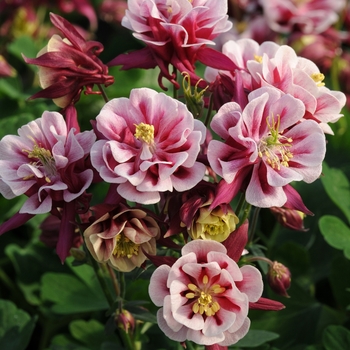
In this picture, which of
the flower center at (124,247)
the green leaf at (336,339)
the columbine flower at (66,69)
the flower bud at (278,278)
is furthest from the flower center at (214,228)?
the green leaf at (336,339)

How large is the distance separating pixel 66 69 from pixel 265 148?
0.38 m

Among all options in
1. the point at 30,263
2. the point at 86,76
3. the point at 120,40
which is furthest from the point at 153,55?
the point at 120,40

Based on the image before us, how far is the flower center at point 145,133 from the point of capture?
0.92 meters

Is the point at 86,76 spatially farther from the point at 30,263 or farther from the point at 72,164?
the point at 30,263

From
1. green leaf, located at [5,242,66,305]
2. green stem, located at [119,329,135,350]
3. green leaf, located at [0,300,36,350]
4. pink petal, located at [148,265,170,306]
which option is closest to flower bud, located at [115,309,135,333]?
green stem, located at [119,329,135,350]

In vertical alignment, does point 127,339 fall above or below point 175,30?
below

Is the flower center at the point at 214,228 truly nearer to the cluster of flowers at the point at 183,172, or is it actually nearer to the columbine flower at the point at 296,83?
the cluster of flowers at the point at 183,172

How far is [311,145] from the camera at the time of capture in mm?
943

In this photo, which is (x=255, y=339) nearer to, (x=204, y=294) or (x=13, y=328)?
(x=204, y=294)

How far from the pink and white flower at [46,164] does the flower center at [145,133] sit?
3.3 inches

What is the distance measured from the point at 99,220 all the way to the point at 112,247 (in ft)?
0.16

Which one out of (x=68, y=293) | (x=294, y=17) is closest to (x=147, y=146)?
(x=68, y=293)

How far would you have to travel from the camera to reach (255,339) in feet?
4.06

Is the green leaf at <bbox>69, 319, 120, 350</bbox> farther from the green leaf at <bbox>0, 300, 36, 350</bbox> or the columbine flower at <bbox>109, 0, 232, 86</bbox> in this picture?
the columbine flower at <bbox>109, 0, 232, 86</bbox>
